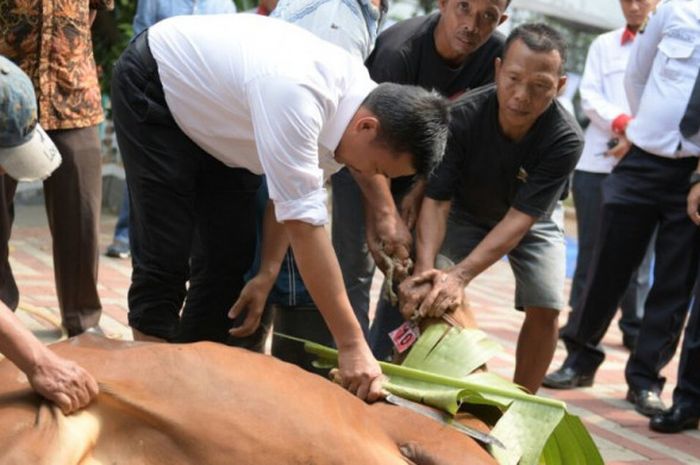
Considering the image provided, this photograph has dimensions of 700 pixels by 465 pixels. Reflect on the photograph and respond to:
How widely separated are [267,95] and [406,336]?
0.96 metres

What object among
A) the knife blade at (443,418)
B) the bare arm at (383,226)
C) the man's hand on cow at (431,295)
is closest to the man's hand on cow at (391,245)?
the bare arm at (383,226)

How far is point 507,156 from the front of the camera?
3.94 meters

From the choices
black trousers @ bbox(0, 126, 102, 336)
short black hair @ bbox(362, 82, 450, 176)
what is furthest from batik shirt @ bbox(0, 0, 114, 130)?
short black hair @ bbox(362, 82, 450, 176)

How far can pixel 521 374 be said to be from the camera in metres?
4.20

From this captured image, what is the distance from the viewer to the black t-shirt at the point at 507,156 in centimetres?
390

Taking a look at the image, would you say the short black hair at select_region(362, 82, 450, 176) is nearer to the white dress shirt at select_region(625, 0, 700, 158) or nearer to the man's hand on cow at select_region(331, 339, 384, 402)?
the man's hand on cow at select_region(331, 339, 384, 402)

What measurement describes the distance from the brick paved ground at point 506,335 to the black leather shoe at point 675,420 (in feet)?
0.12

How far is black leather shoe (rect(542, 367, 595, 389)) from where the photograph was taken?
5172 mm

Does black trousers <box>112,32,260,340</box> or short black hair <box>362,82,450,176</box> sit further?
black trousers <box>112,32,260,340</box>

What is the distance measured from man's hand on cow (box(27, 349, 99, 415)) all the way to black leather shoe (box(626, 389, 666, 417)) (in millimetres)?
3117

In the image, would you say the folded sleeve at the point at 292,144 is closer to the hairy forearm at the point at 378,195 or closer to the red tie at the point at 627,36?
the hairy forearm at the point at 378,195

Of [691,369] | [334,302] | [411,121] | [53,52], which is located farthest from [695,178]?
[53,52]

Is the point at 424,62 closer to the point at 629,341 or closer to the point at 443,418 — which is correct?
the point at 443,418

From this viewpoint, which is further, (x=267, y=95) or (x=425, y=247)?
(x=425, y=247)
